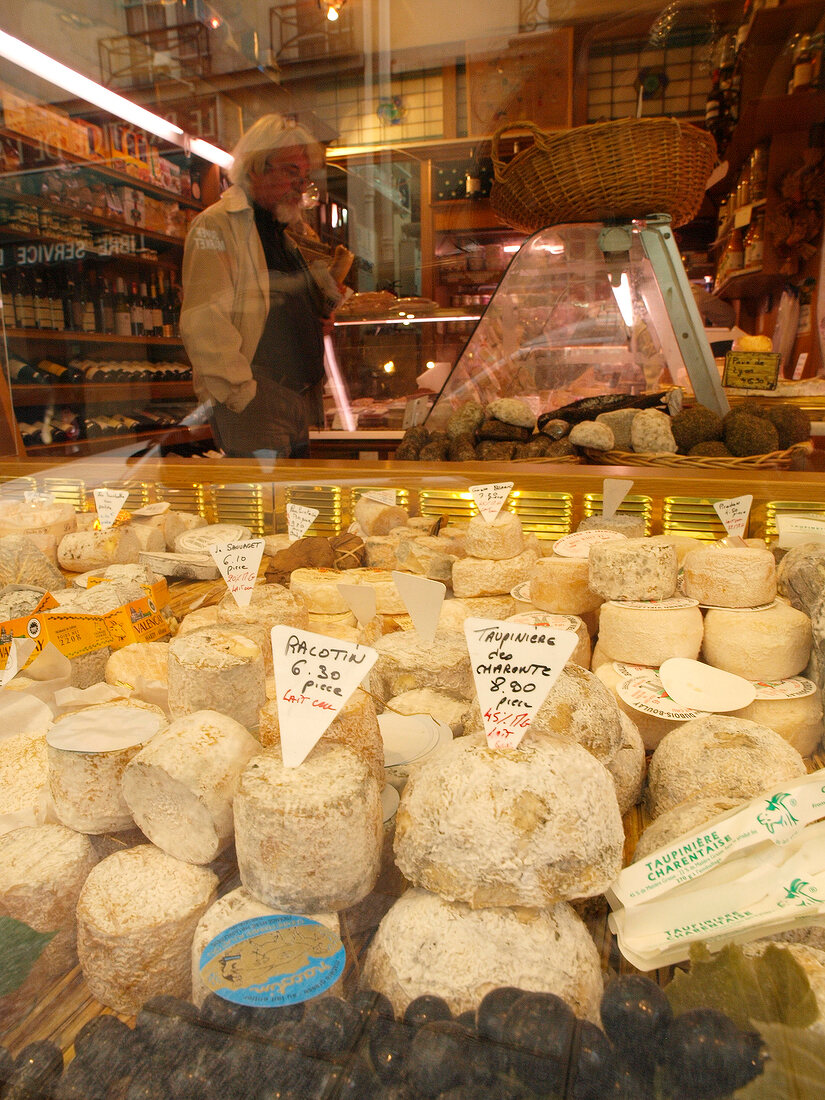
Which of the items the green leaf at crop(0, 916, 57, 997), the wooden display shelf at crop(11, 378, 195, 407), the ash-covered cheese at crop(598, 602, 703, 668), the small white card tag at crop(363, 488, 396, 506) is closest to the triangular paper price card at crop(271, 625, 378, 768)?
→ the green leaf at crop(0, 916, 57, 997)

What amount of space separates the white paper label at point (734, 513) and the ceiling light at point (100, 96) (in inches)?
135

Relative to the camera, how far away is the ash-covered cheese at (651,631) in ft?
4.17

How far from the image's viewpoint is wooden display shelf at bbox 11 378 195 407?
12.9ft

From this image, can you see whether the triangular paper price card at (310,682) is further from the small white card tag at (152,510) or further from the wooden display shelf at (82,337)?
the wooden display shelf at (82,337)

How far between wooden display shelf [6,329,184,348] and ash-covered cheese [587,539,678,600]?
142 inches

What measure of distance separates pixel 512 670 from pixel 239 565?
74 centimetres

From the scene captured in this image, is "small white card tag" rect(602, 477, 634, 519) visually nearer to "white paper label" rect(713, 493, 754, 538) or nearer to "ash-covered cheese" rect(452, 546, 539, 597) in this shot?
"white paper label" rect(713, 493, 754, 538)

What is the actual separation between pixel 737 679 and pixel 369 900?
0.77 meters

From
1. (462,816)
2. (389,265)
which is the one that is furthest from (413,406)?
(462,816)

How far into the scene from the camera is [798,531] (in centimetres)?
166

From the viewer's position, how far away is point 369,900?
80cm

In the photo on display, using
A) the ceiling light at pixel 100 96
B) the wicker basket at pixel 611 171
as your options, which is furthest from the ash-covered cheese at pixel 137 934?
the ceiling light at pixel 100 96

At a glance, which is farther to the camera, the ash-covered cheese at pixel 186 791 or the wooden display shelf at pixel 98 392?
the wooden display shelf at pixel 98 392

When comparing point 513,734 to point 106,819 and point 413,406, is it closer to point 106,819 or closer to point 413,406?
point 106,819
